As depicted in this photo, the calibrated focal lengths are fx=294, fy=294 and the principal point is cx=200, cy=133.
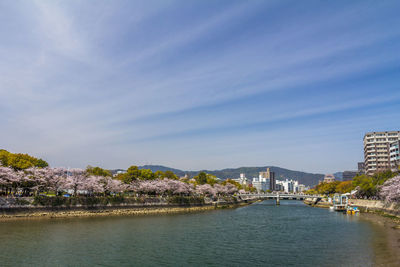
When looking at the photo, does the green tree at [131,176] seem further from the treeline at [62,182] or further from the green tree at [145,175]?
the green tree at [145,175]

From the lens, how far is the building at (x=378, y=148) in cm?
12662

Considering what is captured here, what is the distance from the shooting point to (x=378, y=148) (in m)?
129

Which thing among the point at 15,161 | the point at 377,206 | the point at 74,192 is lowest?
the point at 377,206

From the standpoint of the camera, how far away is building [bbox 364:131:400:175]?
415 feet

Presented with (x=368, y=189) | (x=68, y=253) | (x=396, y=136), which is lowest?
(x=68, y=253)

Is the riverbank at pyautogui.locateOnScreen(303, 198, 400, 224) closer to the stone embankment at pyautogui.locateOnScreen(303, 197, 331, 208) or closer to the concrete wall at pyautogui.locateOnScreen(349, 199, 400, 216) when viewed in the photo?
the concrete wall at pyautogui.locateOnScreen(349, 199, 400, 216)

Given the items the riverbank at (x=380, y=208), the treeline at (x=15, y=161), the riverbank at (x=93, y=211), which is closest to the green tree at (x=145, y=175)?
the riverbank at (x=93, y=211)

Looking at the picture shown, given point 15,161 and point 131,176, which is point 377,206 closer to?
point 131,176

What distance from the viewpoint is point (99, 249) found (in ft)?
97.8

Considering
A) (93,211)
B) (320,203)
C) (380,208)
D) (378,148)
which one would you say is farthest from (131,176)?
(378,148)

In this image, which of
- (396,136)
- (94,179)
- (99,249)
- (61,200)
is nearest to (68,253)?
(99,249)

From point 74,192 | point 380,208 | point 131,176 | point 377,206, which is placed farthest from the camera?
point 131,176

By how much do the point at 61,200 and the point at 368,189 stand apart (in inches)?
2973

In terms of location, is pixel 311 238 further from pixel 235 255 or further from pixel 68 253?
pixel 68 253
